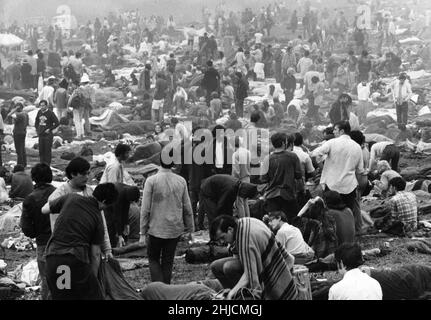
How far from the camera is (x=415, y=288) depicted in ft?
30.7

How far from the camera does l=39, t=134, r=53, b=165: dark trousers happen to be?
17.5 meters

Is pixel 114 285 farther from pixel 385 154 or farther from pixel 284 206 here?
pixel 385 154

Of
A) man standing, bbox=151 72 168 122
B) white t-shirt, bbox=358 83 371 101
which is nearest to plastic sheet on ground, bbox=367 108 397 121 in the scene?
white t-shirt, bbox=358 83 371 101

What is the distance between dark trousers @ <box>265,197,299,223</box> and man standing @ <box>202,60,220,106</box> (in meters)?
13.0

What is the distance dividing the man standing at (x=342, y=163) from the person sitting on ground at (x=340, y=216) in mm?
437

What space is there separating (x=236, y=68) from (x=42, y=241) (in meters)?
19.6

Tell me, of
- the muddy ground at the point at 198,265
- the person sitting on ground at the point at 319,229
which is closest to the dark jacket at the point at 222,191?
the muddy ground at the point at 198,265

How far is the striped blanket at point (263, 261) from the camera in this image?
7859mm

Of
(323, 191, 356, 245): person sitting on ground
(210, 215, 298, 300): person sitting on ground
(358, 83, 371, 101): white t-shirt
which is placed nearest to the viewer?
(210, 215, 298, 300): person sitting on ground

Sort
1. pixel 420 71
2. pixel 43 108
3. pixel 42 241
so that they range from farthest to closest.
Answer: pixel 420 71 → pixel 43 108 → pixel 42 241

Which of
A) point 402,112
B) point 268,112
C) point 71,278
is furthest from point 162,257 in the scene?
point 402,112

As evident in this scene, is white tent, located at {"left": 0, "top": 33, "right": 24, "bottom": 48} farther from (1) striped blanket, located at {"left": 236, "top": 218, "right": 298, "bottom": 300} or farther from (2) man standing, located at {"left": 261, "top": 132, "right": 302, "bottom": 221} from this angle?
(1) striped blanket, located at {"left": 236, "top": 218, "right": 298, "bottom": 300}
